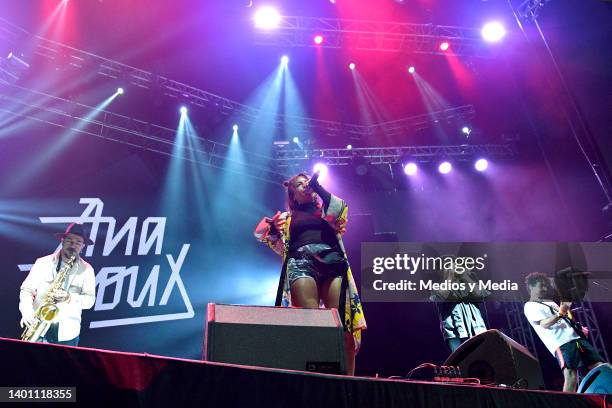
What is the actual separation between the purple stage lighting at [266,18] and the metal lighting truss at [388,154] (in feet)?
7.90

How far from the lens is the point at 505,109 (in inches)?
350

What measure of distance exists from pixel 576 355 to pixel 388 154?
5806mm

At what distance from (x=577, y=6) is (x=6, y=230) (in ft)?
25.4

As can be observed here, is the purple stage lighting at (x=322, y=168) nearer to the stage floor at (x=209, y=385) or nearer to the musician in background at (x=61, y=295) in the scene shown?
the musician in background at (x=61, y=295)

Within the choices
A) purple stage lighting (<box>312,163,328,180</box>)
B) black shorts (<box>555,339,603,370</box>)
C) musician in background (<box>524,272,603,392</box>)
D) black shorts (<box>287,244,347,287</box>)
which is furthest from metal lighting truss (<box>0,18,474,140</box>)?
black shorts (<box>555,339,603,370</box>)

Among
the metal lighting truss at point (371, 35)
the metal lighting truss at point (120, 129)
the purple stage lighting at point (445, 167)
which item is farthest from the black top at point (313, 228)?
the purple stage lighting at point (445, 167)

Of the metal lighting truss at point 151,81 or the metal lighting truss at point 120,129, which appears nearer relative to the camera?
the metal lighting truss at point 151,81

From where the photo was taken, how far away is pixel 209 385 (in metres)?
1.48

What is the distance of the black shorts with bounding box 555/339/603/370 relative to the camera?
4.14 meters

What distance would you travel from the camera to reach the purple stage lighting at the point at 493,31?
756 centimetres

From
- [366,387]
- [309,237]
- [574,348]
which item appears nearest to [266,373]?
[366,387]

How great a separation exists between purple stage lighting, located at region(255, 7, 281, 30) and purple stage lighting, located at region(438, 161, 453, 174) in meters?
4.36

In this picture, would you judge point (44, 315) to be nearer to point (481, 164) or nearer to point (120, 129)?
point (120, 129)

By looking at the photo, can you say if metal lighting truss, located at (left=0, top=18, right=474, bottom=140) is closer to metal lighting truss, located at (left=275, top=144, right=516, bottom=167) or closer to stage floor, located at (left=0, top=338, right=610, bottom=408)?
metal lighting truss, located at (left=275, top=144, right=516, bottom=167)
